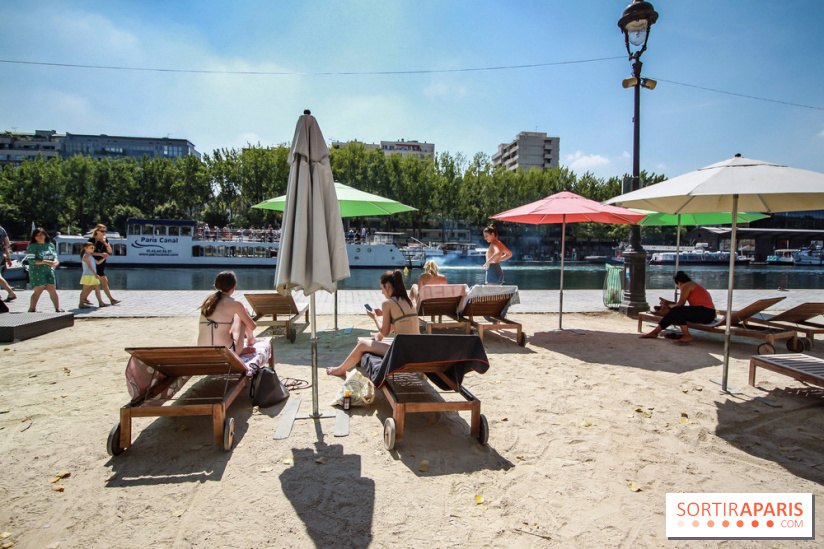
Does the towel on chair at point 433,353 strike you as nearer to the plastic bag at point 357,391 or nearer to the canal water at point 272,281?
the plastic bag at point 357,391

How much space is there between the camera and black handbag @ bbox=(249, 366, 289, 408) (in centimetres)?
397

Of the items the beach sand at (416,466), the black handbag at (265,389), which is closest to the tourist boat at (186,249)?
the black handbag at (265,389)

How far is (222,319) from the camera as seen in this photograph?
398 centimetres

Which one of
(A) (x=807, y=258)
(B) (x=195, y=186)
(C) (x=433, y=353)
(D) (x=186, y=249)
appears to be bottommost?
(C) (x=433, y=353)

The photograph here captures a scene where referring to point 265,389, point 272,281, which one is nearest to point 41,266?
point 265,389

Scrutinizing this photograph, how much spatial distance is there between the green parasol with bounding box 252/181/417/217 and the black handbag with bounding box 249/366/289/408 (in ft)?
11.4

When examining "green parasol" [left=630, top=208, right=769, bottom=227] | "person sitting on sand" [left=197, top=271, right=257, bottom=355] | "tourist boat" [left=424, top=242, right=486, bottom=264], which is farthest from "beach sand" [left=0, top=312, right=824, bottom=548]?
"tourist boat" [left=424, top=242, right=486, bottom=264]

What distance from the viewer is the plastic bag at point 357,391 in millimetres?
4004

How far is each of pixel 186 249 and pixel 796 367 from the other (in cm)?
3928

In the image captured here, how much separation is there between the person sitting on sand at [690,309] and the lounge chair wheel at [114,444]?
23.3ft

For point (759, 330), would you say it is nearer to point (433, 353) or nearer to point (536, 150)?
point (433, 353)

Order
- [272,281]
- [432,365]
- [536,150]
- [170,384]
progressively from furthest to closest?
1. [536,150]
2. [272,281]
3. [170,384]
4. [432,365]

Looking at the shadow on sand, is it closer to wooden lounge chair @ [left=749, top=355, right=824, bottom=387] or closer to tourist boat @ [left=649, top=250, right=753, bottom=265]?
wooden lounge chair @ [left=749, top=355, right=824, bottom=387]

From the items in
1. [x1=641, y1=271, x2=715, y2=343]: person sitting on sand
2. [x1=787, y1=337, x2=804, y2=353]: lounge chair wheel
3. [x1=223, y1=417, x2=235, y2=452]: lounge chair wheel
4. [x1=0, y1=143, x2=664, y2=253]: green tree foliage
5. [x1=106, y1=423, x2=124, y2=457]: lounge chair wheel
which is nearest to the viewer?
[x1=106, y1=423, x2=124, y2=457]: lounge chair wheel
